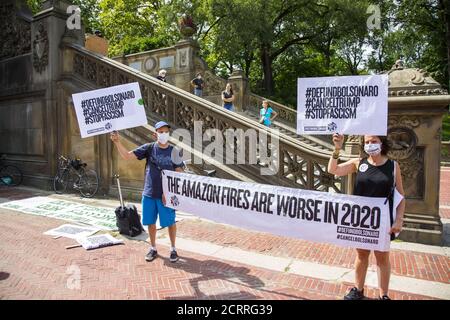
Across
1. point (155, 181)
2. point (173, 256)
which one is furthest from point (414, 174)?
point (155, 181)

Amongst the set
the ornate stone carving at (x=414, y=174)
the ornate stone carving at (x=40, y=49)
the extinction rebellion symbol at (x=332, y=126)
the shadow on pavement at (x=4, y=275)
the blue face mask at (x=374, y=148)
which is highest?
the ornate stone carving at (x=40, y=49)

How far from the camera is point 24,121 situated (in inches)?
525

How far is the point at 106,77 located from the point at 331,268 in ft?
30.1

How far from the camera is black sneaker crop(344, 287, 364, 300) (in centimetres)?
436

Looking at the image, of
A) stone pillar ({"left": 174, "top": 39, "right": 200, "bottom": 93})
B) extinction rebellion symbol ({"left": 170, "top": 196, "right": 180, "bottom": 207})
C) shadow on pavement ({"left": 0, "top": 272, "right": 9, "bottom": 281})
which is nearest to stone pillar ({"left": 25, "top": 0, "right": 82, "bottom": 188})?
stone pillar ({"left": 174, "top": 39, "right": 200, "bottom": 93})

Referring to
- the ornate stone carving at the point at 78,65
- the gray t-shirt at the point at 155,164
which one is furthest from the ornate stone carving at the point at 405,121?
the ornate stone carving at the point at 78,65

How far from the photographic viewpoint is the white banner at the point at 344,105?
428 centimetres

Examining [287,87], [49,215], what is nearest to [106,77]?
[49,215]

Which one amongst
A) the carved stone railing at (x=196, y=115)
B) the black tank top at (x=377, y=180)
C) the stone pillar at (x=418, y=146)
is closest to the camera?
the black tank top at (x=377, y=180)

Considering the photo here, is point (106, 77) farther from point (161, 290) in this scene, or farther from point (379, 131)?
point (379, 131)

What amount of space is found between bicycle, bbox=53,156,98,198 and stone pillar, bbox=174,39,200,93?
7.64 meters

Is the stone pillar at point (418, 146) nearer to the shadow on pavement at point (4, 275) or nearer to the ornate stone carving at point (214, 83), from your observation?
the shadow on pavement at point (4, 275)

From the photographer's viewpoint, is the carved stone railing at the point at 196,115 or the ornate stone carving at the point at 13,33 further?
the ornate stone carving at the point at 13,33

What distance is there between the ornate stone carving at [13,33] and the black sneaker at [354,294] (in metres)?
13.9
